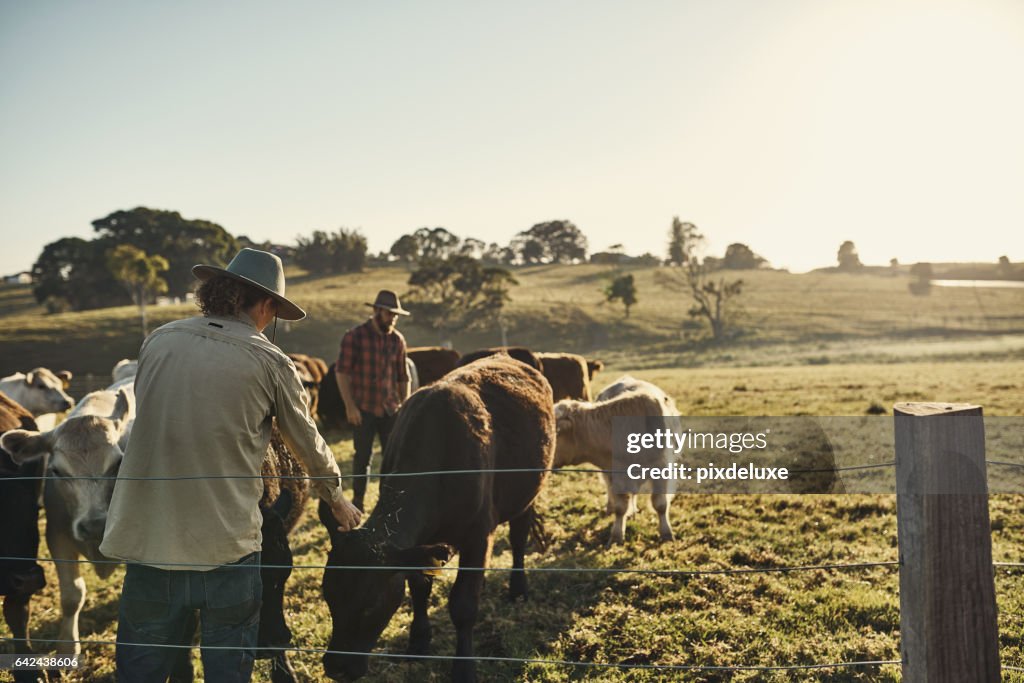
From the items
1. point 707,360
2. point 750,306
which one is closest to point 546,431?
point 707,360

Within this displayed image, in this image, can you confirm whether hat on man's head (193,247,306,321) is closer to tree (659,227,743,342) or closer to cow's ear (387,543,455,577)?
cow's ear (387,543,455,577)

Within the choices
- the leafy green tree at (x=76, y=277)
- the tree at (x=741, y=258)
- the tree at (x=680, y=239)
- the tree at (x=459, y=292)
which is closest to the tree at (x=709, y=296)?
the tree at (x=680, y=239)

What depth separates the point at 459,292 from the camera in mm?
55719

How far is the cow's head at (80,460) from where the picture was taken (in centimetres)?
447

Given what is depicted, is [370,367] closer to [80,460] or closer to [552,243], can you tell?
[80,460]

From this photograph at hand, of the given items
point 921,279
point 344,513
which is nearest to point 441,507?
point 344,513

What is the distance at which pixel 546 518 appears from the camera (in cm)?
801

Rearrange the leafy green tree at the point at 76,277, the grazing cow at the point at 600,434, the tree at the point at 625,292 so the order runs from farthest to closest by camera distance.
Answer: the leafy green tree at the point at 76,277 → the tree at the point at 625,292 → the grazing cow at the point at 600,434

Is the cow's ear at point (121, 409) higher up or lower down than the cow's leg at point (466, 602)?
higher up

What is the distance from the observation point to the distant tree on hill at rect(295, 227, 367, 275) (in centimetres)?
8294

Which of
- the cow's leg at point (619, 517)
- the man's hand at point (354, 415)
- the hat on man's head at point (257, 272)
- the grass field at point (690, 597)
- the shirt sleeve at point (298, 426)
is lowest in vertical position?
the grass field at point (690, 597)

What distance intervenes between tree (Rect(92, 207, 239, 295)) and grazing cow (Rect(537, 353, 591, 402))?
214ft

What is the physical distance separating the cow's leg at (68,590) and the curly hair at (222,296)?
3074 millimetres

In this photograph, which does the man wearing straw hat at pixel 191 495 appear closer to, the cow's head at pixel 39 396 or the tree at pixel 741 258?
the cow's head at pixel 39 396
